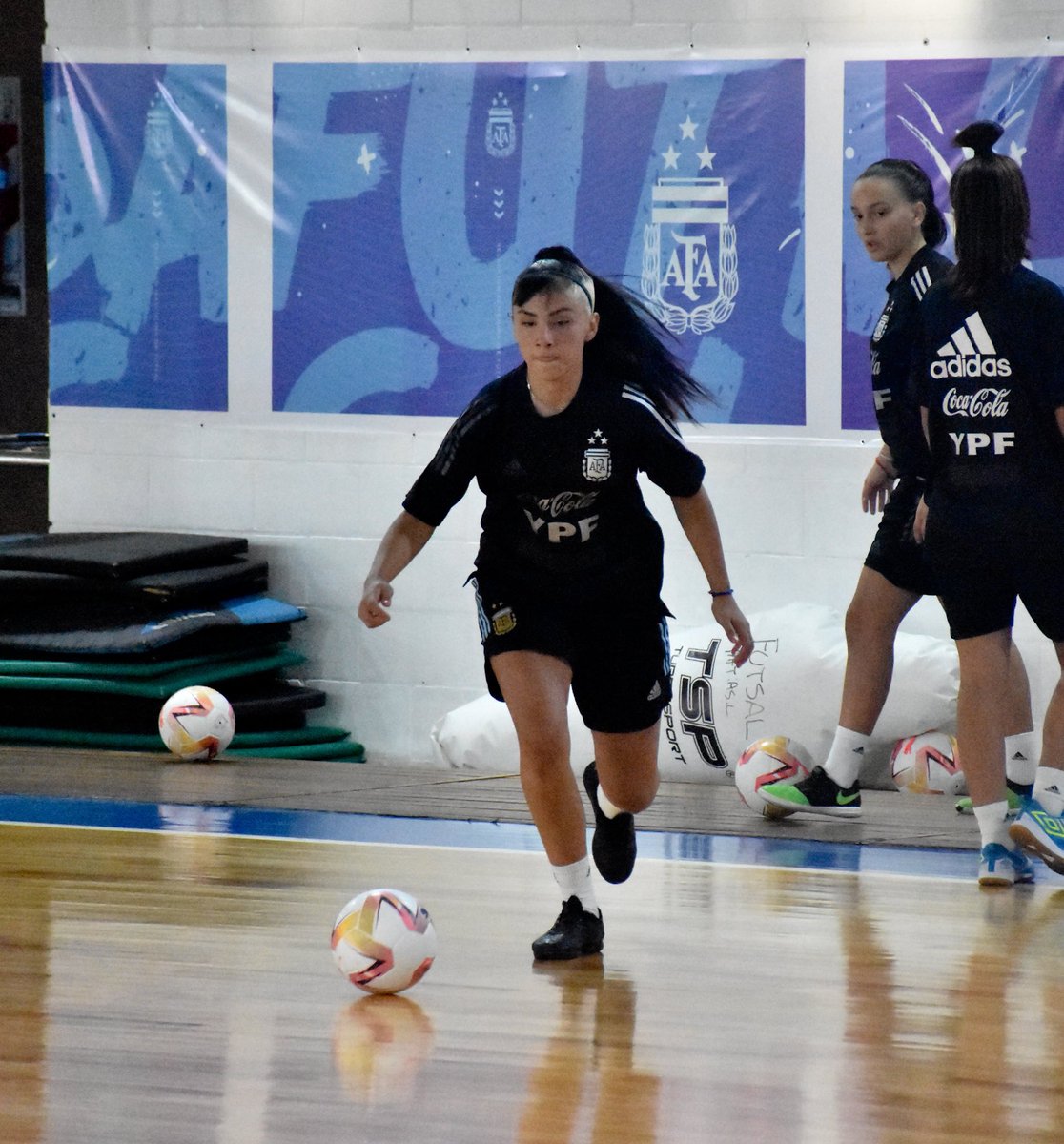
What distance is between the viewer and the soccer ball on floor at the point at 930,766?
595cm

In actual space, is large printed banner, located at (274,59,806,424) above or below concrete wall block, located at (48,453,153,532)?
above

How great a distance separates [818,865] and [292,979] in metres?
1.73

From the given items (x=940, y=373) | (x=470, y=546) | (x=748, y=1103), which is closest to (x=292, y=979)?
(x=748, y=1103)

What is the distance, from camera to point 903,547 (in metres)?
5.11

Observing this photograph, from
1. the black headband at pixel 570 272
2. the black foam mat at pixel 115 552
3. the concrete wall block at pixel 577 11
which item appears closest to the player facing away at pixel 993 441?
the black headband at pixel 570 272

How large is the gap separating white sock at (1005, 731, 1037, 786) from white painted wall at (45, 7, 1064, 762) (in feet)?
4.37

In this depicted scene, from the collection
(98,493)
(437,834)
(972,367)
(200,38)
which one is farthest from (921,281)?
(98,493)

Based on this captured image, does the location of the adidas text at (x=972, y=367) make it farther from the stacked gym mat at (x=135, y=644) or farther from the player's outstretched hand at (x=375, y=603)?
the stacked gym mat at (x=135, y=644)

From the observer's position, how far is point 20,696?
6.91 metres

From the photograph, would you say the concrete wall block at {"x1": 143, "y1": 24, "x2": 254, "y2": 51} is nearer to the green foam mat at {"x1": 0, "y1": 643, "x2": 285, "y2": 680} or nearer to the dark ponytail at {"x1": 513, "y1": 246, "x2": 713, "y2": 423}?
the green foam mat at {"x1": 0, "y1": 643, "x2": 285, "y2": 680}

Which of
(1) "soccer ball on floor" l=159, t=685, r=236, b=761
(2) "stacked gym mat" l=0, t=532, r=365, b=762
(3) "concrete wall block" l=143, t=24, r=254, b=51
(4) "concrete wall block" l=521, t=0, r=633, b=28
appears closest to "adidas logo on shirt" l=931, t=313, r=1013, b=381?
(4) "concrete wall block" l=521, t=0, r=633, b=28

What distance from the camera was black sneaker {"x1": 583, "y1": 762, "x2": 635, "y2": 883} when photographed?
4.17 meters

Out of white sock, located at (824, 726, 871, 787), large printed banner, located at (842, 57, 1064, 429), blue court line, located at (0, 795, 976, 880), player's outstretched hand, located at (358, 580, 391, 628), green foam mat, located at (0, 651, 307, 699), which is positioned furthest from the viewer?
green foam mat, located at (0, 651, 307, 699)

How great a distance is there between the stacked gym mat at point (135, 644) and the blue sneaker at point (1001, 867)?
3088mm
